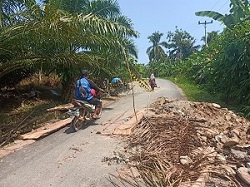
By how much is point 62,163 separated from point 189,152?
7.10ft

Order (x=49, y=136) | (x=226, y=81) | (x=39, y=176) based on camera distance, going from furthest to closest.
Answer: (x=226, y=81) → (x=49, y=136) → (x=39, y=176)

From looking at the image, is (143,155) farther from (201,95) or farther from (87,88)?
(201,95)

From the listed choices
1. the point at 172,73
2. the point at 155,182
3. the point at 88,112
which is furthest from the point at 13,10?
the point at 172,73

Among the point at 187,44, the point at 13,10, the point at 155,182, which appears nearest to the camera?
the point at 155,182

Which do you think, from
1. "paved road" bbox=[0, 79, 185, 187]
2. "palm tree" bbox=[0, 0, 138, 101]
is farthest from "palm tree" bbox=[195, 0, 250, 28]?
"paved road" bbox=[0, 79, 185, 187]

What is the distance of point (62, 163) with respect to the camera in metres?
5.23

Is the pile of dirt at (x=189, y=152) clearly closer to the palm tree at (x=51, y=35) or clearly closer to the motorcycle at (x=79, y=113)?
the motorcycle at (x=79, y=113)

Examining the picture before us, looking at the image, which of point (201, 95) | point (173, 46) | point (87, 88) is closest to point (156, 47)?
point (173, 46)

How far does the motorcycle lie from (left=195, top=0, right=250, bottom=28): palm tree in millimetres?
10318

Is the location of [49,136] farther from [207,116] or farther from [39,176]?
[207,116]

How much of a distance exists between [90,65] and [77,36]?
2386 millimetres

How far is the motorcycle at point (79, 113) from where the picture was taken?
7.55 m

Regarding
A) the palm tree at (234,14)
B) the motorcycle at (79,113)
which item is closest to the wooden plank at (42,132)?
the motorcycle at (79,113)

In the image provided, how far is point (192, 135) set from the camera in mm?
5918
